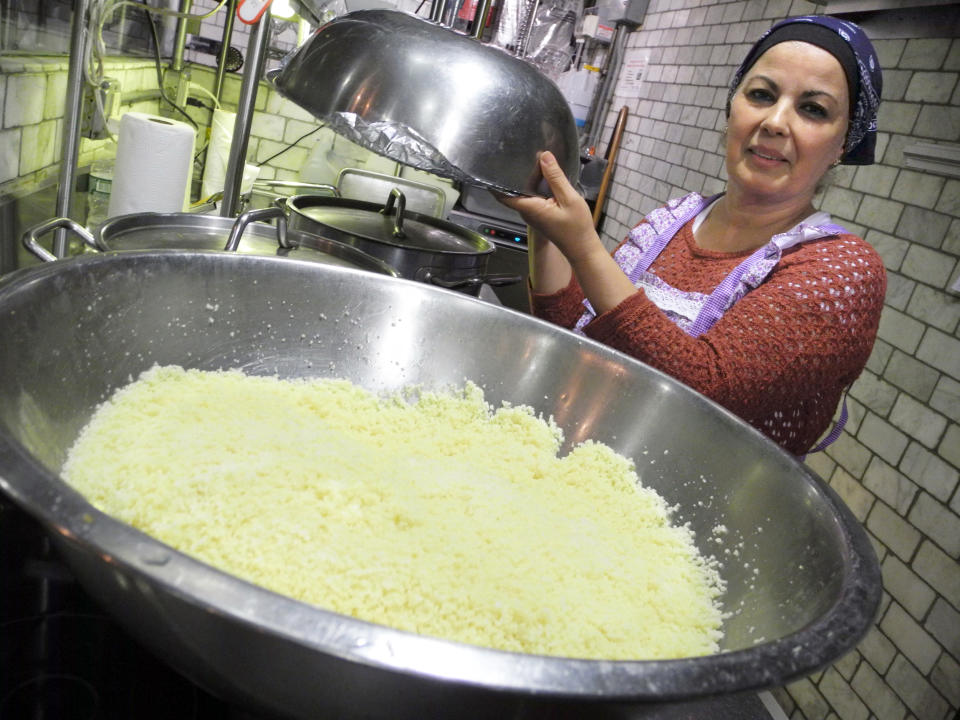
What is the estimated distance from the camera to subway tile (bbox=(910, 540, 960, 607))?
6.01 feet

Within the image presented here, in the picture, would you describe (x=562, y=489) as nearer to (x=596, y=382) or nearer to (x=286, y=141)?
(x=596, y=382)

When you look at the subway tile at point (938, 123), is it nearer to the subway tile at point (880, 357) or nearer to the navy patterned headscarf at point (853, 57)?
the subway tile at point (880, 357)

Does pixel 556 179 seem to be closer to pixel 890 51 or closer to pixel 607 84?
pixel 890 51

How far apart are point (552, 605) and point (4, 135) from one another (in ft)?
5.11

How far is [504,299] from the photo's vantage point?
2.94m

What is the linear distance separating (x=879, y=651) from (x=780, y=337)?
1488 millimetres

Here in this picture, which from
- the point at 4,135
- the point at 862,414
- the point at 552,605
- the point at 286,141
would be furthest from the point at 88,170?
the point at 862,414

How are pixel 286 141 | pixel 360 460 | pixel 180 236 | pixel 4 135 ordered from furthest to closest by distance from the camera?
1. pixel 286 141
2. pixel 4 135
3. pixel 180 236
4. pixel 360 460

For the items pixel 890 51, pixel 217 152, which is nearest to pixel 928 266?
pixel 890 51

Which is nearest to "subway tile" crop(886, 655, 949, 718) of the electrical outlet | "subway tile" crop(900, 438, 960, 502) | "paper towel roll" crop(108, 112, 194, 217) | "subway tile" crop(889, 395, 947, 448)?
"subway tile" crop(900, 438, 960, 502)

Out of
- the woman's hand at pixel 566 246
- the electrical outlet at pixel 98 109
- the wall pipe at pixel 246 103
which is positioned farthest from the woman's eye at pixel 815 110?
the electrical outlet at pixel 98 109

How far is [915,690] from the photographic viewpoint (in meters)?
1.90

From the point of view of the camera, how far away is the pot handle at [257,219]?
112 cm

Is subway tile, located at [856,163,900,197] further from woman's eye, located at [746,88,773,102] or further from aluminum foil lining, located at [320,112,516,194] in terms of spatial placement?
aluminum foil lining, located at [320,112,516,194]
